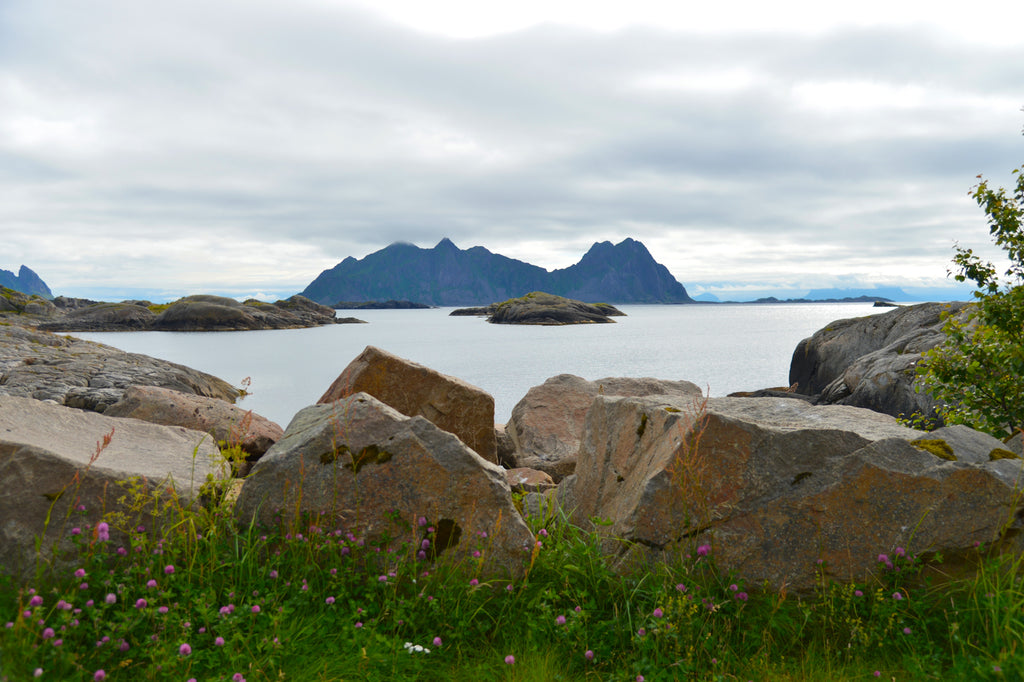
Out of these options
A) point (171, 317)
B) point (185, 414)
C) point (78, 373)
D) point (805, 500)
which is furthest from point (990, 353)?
point (171, 317)

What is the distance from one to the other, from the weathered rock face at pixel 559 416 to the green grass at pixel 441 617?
6.83m

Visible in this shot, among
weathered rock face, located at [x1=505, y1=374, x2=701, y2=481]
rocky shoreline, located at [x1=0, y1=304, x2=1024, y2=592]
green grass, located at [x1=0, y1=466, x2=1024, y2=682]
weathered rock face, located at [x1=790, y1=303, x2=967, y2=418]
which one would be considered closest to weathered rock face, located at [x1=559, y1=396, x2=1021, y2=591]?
rocky shoreline, located at [x1=0, y1=304, x2=1024, y2=592]

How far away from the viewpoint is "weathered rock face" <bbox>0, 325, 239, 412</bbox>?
15.2 meters

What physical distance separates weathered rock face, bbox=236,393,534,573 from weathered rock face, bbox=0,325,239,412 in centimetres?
1259

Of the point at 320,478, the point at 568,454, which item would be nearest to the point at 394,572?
the point at 320,478

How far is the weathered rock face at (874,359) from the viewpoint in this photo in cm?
1471

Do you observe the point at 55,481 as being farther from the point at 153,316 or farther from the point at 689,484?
the point at 153,316

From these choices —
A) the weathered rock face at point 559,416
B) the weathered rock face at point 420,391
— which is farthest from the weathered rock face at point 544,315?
the weathered rock face at point 420,391

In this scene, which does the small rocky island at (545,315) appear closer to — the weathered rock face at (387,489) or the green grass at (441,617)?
the weathered rock face at (387,489)

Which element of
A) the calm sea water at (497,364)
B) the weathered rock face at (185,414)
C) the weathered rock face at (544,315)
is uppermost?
the weathered rock face at (544,315)

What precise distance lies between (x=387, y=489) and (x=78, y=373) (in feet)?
56.1

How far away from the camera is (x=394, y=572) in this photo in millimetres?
4691

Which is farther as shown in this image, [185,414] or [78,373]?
[78,373]

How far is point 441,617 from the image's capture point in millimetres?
4625
